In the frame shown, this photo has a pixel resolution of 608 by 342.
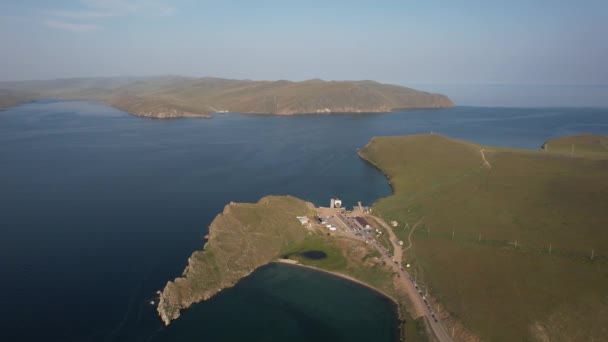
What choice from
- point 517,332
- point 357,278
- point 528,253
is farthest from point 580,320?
point 357,278

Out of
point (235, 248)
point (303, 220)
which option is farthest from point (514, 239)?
point (235, 248)

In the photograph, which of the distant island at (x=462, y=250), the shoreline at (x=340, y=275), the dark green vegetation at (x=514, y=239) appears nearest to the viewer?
the dark green vegetation at (x=514, y=239)

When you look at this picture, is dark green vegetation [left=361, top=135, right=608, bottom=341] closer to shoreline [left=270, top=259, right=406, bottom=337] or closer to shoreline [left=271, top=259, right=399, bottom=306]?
shoreline [left=270, top=259, right=406, bottom=337]

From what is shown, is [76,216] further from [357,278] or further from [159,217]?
[357,278]

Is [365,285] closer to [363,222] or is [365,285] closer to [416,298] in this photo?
[416,298]

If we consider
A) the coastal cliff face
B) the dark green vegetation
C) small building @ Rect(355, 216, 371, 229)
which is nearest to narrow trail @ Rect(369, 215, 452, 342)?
the dark green vegetation

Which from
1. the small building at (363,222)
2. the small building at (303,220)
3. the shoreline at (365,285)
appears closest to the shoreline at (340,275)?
the shoreline at (365,285)

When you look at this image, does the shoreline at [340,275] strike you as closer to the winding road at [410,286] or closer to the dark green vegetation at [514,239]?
the winding road at [410,286]
